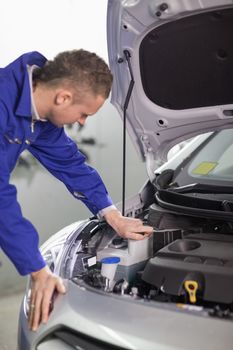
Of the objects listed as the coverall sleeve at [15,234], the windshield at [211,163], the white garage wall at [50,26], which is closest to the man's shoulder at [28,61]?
the coverall sleeve at [15,234]

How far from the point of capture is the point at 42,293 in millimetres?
1388

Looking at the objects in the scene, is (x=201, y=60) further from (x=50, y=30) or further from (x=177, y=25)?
(x=50, y=30)

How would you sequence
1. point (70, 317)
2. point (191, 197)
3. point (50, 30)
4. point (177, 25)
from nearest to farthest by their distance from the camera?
1. point (70, 317)
2. point (177, 25)
3. point (191, 197)
4. point (50, 30)

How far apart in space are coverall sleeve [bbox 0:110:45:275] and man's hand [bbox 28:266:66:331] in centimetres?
3

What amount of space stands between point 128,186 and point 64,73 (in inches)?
119

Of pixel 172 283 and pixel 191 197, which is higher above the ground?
pixel 191 197

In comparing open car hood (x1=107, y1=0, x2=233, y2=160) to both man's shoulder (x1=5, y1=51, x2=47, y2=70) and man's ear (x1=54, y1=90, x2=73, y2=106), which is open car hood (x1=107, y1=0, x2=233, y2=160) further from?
man's ear (x1=54, y1=90, x2=73, y2=106)

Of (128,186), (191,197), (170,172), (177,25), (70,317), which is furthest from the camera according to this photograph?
(128,186)

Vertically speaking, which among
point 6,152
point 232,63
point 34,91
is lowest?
point 6,152

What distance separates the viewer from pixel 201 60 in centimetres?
186

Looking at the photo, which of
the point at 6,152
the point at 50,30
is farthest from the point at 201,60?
the point at 50,30

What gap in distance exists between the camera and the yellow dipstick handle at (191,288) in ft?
4.62

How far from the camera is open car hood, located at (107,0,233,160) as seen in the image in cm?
172

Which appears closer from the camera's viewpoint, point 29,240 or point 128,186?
point 29,240
